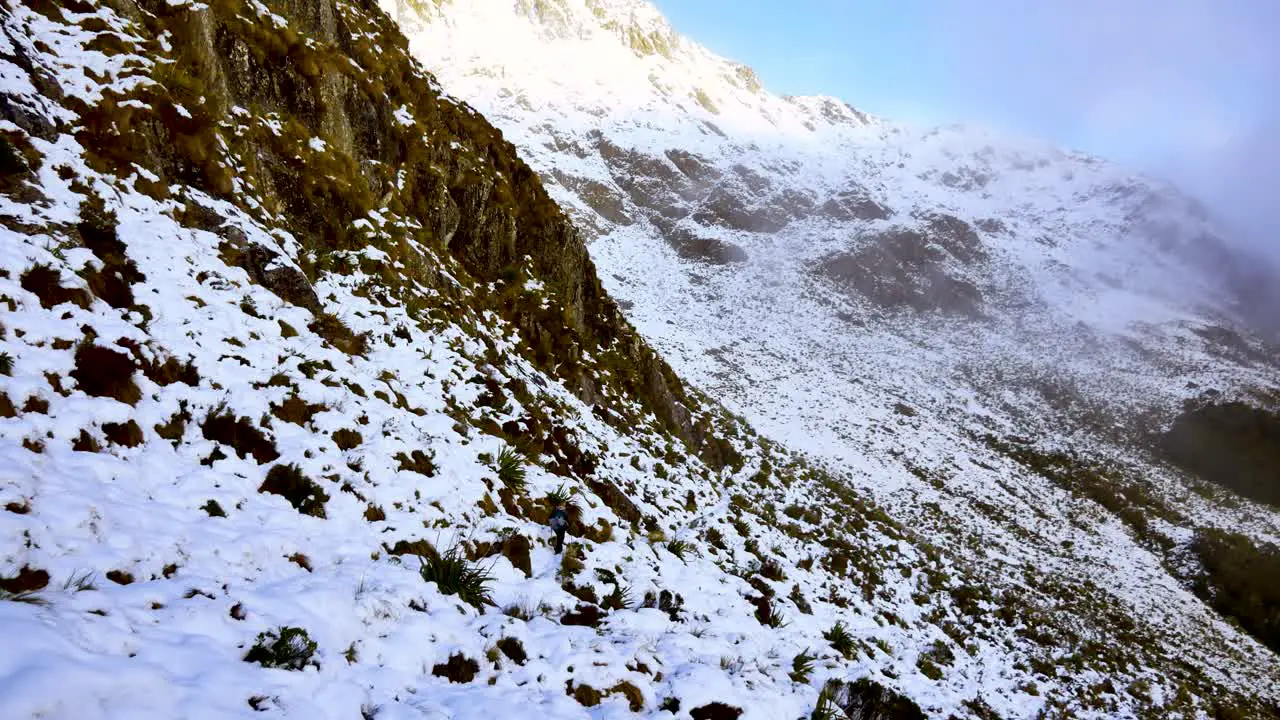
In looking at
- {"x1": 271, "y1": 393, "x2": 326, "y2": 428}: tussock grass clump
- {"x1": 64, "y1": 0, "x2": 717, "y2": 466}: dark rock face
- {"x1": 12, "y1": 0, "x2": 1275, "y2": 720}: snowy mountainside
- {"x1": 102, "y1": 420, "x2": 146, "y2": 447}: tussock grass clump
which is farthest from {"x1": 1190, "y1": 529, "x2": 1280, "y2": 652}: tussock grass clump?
{"x1": 102, "y1": 420, "x2": 146, "y2": 447}: tussock grass clump

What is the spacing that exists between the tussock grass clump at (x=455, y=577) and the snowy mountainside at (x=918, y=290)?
2133cm

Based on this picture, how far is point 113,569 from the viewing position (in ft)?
11.0

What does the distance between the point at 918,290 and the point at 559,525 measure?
66.9m

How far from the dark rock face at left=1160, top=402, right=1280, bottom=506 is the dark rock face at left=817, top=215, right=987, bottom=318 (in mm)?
20900

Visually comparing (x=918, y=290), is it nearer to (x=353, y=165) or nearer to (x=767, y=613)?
(x=767, y=613)

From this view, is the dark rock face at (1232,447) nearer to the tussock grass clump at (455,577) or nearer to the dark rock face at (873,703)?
the dark rock face at (873,703)

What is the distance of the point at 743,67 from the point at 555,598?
128 m

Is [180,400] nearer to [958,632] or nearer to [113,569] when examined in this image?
[113,569]

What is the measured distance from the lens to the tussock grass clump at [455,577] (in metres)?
4.86

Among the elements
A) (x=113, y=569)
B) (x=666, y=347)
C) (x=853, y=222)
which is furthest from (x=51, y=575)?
(x=853, y=222)

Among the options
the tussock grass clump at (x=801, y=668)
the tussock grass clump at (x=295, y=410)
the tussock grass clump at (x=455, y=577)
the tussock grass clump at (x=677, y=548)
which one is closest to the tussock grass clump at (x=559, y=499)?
the tussock grass clump at (x=677, y=548)

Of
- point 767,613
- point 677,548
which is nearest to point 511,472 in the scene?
point 677,548

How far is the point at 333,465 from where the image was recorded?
559 centimetres

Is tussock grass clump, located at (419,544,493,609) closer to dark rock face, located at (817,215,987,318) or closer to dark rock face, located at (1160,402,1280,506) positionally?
dark rock face, located at (1160,402,1280,506)
